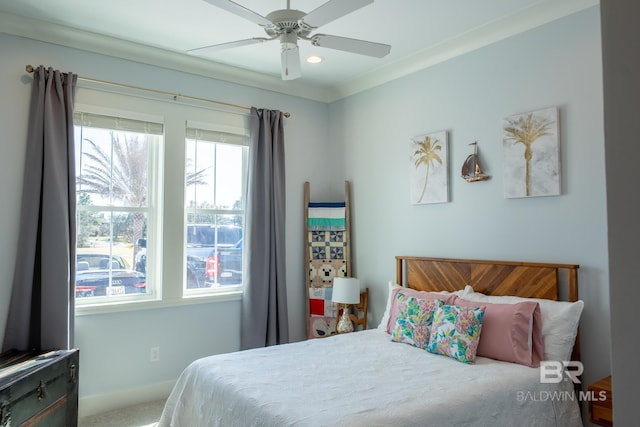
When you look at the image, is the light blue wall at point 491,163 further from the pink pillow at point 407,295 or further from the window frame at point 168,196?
the window frame at point 168,196

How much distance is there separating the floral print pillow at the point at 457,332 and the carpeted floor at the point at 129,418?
2049 mm

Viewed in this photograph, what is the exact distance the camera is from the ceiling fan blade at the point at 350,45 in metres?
2.36

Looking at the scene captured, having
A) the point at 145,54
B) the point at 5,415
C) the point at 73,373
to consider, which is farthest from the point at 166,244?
the point at 5,415

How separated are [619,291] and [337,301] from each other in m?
3.43

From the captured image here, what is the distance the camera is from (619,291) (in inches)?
20.5

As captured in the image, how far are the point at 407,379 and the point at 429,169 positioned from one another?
6.14 ft

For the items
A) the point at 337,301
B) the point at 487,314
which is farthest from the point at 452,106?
the point at 337,301

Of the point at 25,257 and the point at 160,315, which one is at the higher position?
the point at 25,257

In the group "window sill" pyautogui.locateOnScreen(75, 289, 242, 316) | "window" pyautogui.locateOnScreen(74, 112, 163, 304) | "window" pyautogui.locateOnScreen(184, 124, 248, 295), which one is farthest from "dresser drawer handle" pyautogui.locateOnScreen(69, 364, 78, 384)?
"window" pyautogui.locateOnScreen(184, 124, 248, 295)

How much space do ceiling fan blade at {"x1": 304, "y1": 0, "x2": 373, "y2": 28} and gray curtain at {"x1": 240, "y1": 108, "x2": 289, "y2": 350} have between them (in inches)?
77.0

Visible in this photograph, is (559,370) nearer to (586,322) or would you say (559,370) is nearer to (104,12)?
(586,322)

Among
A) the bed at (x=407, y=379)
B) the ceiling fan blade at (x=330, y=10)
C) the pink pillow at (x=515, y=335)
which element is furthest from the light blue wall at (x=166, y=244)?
the pink pillow at (x=515, y=335)

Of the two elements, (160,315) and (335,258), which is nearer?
(160,315)

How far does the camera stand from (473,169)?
3.26 metres
